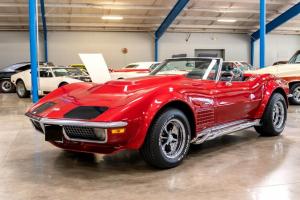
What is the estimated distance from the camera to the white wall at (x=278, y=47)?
78.1 ft

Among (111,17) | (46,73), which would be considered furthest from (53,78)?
(111,17)

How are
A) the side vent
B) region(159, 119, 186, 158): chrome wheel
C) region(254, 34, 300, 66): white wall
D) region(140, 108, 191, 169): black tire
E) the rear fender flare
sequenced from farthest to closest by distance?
region(254, 34, 300, 66): white wall → the rear fender flare → the side vent → region(159, 119, 186, 158): chrome wheel → region(140, 108, 191, 169): black tire

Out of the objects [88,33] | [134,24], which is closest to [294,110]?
[134,24]

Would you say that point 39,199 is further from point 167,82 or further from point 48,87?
point 48,87

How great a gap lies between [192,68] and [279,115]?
186 cm

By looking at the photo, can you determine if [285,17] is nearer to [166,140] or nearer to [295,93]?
[295,93]

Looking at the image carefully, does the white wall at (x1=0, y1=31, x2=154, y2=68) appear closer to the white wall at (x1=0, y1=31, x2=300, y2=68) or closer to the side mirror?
the white wall at (x1=0, y1=31, x2=300, y2=68)

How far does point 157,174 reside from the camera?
3.82m

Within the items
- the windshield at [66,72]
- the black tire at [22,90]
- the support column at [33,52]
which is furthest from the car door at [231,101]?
the black tire at [22,90]

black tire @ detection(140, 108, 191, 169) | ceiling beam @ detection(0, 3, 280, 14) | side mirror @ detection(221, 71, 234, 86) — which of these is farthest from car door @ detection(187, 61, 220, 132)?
ceiling beam @ detection(0, 3, 280, 14)

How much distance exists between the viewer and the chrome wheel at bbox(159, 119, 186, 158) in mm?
3998

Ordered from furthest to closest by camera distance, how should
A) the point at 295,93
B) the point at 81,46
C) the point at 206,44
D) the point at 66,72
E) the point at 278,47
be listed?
the point at 278,47, the point at 206,44, the point at 81,46, the point at 66,72, the point at 295,93

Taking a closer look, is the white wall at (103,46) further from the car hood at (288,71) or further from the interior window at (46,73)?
the car hood at (288,71)

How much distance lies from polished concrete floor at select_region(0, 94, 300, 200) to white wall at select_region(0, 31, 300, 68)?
16044 millimetres
